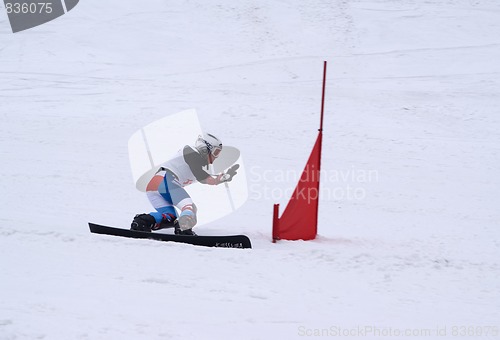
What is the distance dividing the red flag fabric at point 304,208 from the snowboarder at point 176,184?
100 centimetres

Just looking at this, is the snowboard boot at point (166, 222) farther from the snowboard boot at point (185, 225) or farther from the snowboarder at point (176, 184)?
the snowboard boot at point (185, 225)

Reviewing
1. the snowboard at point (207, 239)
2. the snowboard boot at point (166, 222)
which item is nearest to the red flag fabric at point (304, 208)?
the snowboard at point (207, 239)

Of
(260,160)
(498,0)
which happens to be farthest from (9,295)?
(498,0)

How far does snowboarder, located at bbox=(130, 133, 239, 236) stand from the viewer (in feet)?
20.8

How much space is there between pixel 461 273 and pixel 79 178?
5.81 metres

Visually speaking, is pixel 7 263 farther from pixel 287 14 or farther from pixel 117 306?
pixel 287 14

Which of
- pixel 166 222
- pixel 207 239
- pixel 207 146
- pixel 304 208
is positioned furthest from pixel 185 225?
pixel 304 208

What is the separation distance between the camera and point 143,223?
634 centimetres

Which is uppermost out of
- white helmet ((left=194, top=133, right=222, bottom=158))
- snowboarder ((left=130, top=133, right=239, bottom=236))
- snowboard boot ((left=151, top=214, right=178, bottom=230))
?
white helmet ((left=194, top=133, right=222, bottom=158))

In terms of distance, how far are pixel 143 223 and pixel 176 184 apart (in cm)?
58

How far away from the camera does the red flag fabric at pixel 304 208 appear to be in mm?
6336

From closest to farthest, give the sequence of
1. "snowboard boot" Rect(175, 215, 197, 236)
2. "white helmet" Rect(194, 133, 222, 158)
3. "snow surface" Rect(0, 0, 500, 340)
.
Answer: "snow surface" Rect(0, 0, 500, 340) → "snowboard boot" Rect(175, 215, 197, 236) → "white helmet" Rect(194, 133, 222, 158)

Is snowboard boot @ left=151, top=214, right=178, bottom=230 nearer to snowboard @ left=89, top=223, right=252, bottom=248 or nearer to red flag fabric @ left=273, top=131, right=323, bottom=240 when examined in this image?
snowboard @ left=89, top=223, right=252, bottom=248

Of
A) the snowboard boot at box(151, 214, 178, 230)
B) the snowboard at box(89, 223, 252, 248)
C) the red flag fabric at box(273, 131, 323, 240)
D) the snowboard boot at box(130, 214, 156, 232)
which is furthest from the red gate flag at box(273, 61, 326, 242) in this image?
the snowboard boot at box(130, 214, 156, 232)
